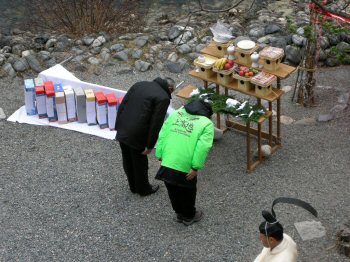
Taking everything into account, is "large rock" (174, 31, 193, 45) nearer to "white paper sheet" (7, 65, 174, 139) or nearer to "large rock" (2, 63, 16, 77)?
"white paper sheet" (7, 65, 174, 139)

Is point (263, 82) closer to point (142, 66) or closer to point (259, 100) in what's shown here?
point (259, 100)

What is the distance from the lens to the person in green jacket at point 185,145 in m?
5.80

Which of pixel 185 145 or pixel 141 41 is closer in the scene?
pixel 185 145

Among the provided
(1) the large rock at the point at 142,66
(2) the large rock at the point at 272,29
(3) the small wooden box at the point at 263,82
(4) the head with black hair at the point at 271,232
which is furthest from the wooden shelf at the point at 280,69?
(4) the head with black hair at the point at 271,232

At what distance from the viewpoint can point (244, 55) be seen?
732 cm

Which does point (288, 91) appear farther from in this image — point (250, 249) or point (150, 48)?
point (250, 249)

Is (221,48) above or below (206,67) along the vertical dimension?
above

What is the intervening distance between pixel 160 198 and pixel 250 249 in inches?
50.7

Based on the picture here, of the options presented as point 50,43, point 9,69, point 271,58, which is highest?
point 271,58

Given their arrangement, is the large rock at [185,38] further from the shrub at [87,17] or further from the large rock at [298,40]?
the large rock at [298,40]

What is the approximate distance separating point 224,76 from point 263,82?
57cm

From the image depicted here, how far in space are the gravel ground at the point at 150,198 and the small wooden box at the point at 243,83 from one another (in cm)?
85

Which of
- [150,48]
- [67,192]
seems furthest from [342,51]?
[67,192]

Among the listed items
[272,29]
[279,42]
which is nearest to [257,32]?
[272,29]
